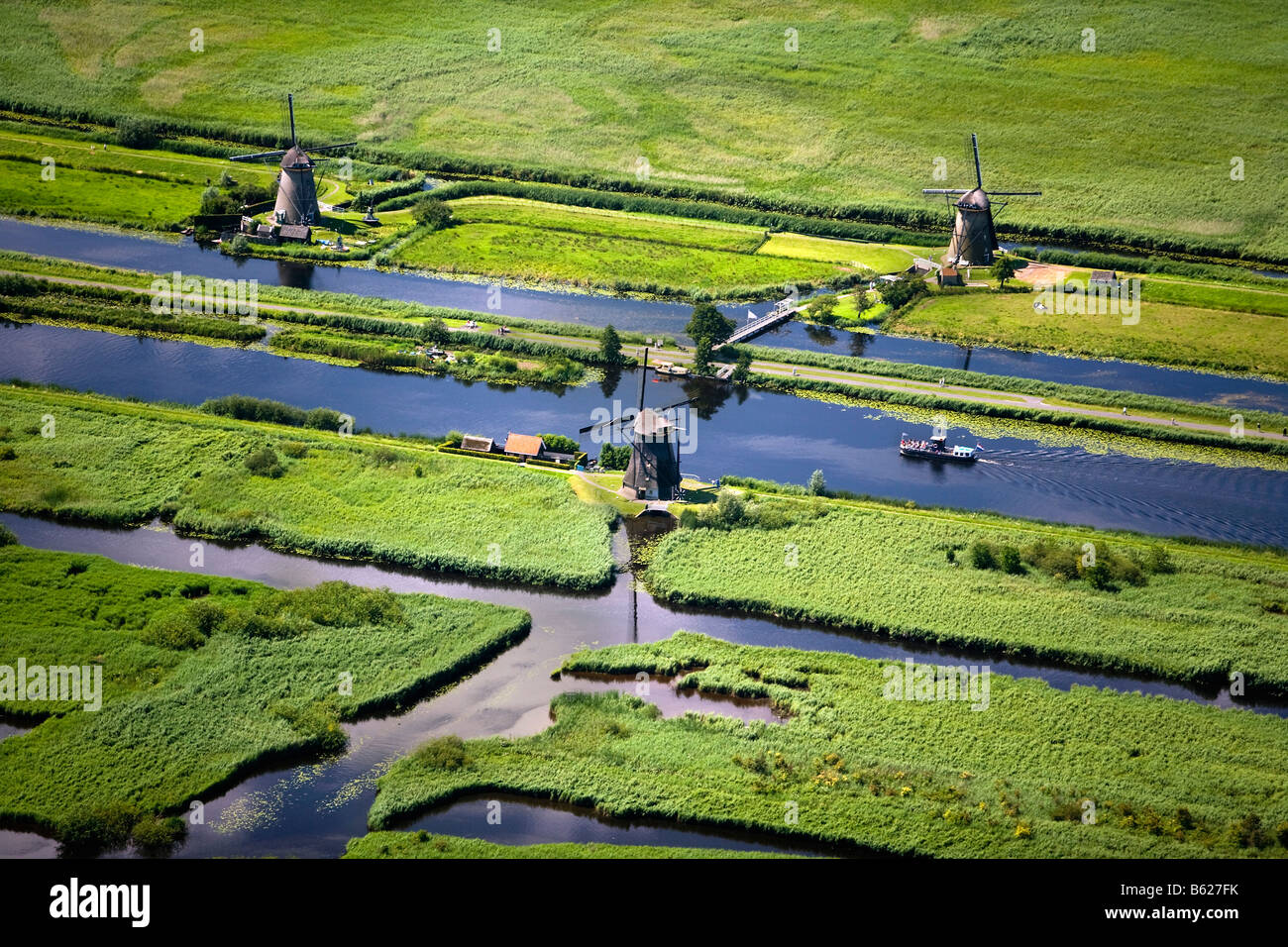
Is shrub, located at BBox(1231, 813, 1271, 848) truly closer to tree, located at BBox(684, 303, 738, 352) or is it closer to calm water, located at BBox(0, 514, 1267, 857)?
calm water, located at BBox(0, 514, 1267, 857)

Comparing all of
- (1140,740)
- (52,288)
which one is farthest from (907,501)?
(52,288)

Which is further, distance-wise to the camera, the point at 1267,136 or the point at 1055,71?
the point at 1055,71

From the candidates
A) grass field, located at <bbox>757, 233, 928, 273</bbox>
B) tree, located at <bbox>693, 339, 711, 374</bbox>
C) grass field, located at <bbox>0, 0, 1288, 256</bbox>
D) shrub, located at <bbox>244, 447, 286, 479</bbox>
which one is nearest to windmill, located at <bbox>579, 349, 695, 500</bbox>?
tree, located at <bbox>693, 339, 711, 374</bbox>

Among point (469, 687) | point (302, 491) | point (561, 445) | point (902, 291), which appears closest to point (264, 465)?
→ point (302, 491)

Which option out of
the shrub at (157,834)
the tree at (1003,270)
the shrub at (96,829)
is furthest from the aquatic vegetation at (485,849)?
the tree at (1003,270)

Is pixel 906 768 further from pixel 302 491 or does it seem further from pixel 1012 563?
pixel 302 491

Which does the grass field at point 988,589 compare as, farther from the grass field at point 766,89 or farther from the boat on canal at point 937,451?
the grass field at point 766,89

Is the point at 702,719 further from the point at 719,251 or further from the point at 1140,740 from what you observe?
the point at 719,251
